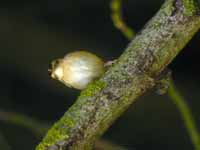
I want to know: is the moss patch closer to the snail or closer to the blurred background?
the snail

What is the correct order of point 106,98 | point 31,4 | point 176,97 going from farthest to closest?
point 31,4
point 176,97
point 106,98

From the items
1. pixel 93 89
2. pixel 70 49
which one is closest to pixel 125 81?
pixel 93 89

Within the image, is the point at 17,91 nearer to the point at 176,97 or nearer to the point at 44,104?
the point at 44,104

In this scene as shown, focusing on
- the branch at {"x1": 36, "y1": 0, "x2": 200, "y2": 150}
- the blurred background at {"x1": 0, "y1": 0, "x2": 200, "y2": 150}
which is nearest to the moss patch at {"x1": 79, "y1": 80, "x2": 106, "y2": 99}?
the branch at {"x1": 36, "y1": 0, "x2": 200, "y2": 150}

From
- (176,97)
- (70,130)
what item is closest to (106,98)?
(70,130)

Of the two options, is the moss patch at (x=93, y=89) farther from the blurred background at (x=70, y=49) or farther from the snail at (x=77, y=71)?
the blurred background at (x=70, y=49)
